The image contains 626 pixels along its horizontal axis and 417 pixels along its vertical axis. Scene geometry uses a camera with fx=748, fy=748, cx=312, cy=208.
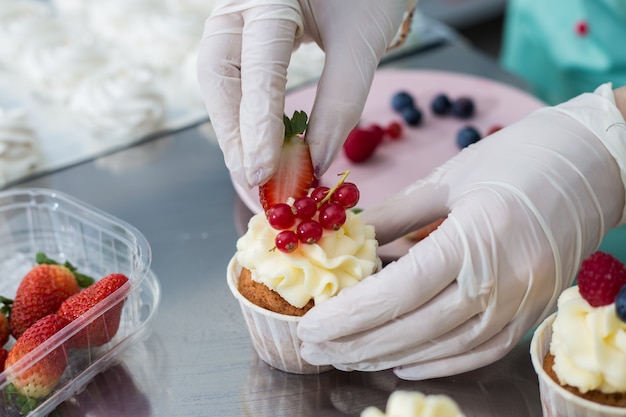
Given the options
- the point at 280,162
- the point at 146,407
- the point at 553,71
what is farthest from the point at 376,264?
the point at 553,71

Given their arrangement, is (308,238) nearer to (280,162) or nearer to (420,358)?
(280,162)

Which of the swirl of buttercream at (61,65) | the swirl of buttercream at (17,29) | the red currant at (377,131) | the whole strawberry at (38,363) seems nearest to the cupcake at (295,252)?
the whole strawberry at (38,363)

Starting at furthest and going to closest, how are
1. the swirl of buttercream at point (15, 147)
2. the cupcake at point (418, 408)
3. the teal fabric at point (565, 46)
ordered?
the teal fabric at point (565, 46)
the swirl of buttercream at point (15, 147)
the cupcake at point (418, 408)

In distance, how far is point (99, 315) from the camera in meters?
1.42

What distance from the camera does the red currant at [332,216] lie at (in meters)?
1.34

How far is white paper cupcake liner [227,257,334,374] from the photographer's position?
4.47 ft

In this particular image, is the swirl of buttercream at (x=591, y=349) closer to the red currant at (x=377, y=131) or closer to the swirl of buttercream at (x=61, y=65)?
the red currant at (x=377, y=131)

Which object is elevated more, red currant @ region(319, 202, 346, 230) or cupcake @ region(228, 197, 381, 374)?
red currant @ region(319, 202, 346, 230)

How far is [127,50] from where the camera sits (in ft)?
8.98

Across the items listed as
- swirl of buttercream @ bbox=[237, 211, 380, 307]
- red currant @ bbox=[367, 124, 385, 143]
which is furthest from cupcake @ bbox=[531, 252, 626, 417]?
red currant @ bbox=[367, 124, 385, 143]

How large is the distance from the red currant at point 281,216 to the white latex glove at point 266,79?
0.09m

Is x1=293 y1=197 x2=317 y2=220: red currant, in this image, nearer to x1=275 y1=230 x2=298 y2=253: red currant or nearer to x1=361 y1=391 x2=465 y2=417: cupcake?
x1=275 y1=230 x2=298 y2=253: red currant

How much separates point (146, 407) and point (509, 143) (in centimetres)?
89

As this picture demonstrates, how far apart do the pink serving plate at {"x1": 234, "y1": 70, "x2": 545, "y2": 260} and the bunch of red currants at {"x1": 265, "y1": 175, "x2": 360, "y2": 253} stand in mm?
514
